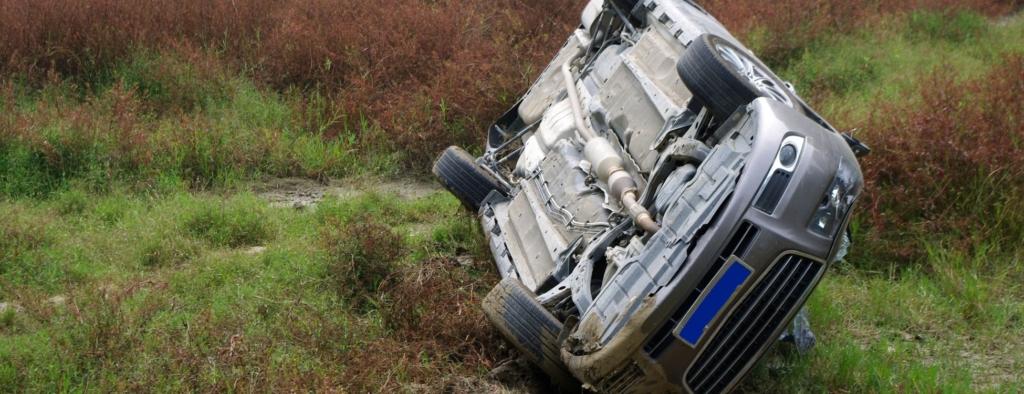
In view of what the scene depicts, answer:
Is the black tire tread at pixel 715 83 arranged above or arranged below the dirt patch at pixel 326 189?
above

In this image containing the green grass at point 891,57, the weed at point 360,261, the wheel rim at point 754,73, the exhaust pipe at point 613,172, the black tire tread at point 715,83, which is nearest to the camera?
the exhaust pipe at point 613,172

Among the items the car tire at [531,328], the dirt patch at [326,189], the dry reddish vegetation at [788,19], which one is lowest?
the dirt patch at [326,189]

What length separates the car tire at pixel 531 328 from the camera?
427 centimetres

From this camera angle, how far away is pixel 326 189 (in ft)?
23.8

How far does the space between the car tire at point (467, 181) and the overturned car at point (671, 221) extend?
33cm

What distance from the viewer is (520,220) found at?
5434 mm

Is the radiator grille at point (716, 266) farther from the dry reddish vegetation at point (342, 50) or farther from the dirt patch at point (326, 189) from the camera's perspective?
the dry reddish vegetation at point (342, 50)

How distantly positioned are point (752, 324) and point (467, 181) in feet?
8.77

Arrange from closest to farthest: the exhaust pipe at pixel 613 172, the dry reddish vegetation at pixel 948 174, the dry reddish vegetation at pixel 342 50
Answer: the exhaust pipe at pixel 613 172 → the dry reddish vegetation at pixel 948 174 → the dry reddish vegetation at pixel 342 50

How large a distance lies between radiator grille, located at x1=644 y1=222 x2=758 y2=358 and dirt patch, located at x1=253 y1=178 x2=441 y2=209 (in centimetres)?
369

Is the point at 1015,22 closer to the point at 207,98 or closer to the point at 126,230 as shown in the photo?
the point at 207,98

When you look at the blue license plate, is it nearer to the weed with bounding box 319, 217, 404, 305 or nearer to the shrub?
the shrub

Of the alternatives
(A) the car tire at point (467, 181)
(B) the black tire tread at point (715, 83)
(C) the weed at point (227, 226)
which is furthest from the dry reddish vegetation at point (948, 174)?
(C) the weed at point (227, 226)

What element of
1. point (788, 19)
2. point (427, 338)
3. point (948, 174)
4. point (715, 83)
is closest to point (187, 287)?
point (427, 338)
